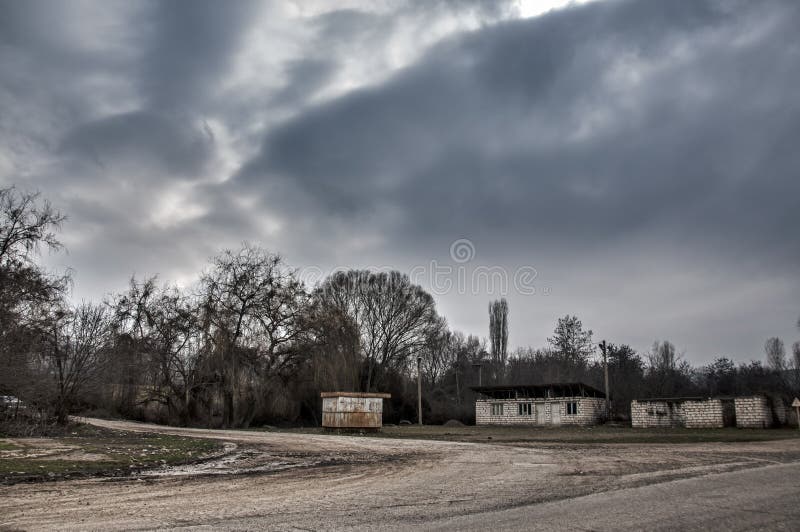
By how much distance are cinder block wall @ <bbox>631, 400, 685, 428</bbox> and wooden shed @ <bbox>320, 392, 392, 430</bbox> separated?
21241 mm

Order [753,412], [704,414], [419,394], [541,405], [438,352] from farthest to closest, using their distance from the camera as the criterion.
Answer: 1. [438,352]
2. [419,394]
3. [541,405]
4. [704,414]
5. [753,412]

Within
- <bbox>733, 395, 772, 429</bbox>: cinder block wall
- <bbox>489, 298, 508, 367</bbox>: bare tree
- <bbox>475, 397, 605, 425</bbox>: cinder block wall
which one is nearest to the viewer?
<bbox>733, 395, 772, 429</bbox>: cinder block wall

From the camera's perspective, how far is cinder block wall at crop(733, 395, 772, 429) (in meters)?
38.3

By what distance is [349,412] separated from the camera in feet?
106

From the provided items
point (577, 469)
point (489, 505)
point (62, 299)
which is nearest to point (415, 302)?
point (62, 299)

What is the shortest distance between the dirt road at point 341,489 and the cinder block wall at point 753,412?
2452 centimetres

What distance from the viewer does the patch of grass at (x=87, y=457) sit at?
11.2m

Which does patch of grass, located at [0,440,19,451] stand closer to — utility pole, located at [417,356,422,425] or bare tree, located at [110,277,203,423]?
bare tree, located at [110,277,203,423]

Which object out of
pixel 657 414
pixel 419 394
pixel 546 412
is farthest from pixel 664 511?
pixel 419 394

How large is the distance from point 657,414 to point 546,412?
9.47 m

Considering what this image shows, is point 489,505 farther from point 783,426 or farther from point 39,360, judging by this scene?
point 783,426

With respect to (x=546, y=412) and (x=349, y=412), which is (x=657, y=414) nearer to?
(x=546, y=412)

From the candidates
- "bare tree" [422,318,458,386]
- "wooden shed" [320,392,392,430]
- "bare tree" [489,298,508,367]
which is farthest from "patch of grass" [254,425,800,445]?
"bare tree" [489,298,508,367]

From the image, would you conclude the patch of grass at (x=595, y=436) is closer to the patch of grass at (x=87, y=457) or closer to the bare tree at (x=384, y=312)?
the patch of grass at (x=87, y=457)
